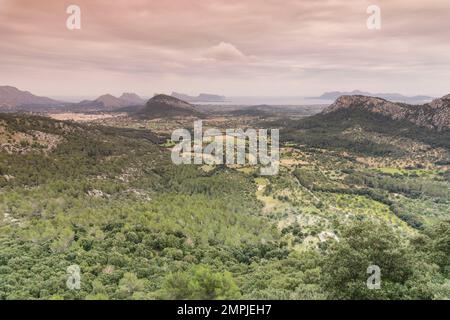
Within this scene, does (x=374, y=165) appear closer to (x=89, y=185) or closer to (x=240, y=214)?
(x=240, y=214)

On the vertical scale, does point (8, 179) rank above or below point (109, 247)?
above

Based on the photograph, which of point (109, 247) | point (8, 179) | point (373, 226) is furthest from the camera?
point (8, 179)

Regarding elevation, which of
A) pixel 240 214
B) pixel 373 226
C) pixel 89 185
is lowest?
pixel 240 214

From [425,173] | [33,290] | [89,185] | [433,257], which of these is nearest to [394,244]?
[433,257]

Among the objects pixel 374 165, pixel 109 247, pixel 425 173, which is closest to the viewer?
pixel 109 247

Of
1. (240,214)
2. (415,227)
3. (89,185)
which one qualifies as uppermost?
(89,185)

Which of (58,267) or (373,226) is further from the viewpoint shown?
(58,267)

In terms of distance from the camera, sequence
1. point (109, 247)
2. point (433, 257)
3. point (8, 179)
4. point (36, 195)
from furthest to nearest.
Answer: point (8, 179) → point (36, 195) → point (109, 247) → point (433, 257)
